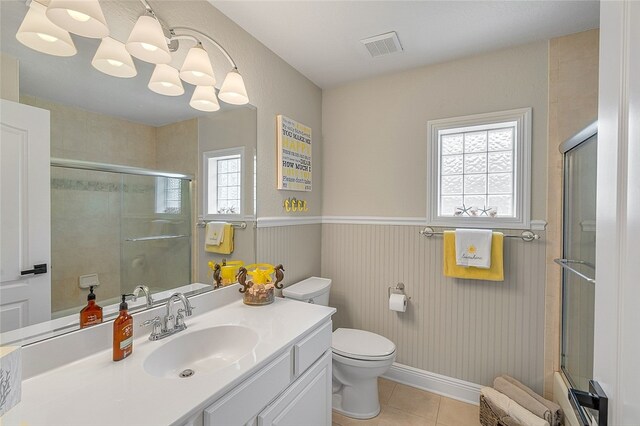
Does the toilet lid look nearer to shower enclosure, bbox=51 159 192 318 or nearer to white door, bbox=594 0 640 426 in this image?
shower enclosure, bbox=51 159 192 318

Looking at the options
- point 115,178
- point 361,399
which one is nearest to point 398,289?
point 361,399

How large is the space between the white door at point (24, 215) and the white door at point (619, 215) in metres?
1.46

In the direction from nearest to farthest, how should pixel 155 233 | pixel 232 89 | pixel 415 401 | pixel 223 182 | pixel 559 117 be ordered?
1. pixel 155 233
2. pixel 232 89
3. pixel 223 182
4. pixel 559 117
5. pixel 415 401

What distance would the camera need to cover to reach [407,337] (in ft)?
7.36

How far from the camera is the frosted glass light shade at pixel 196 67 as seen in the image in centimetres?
133

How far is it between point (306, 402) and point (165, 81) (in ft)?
5.31

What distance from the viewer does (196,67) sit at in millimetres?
1334

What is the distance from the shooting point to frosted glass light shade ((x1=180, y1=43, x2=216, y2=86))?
1.33 metres

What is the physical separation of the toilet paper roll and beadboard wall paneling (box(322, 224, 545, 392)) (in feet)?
0.32

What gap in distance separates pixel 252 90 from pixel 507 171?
1.82 meters

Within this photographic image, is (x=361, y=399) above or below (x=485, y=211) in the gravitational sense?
below

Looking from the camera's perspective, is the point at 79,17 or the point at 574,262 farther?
the point at 574,262

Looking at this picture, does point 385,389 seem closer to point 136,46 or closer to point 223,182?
point 223,182

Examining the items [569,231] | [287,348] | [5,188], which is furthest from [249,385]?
[569,231]
